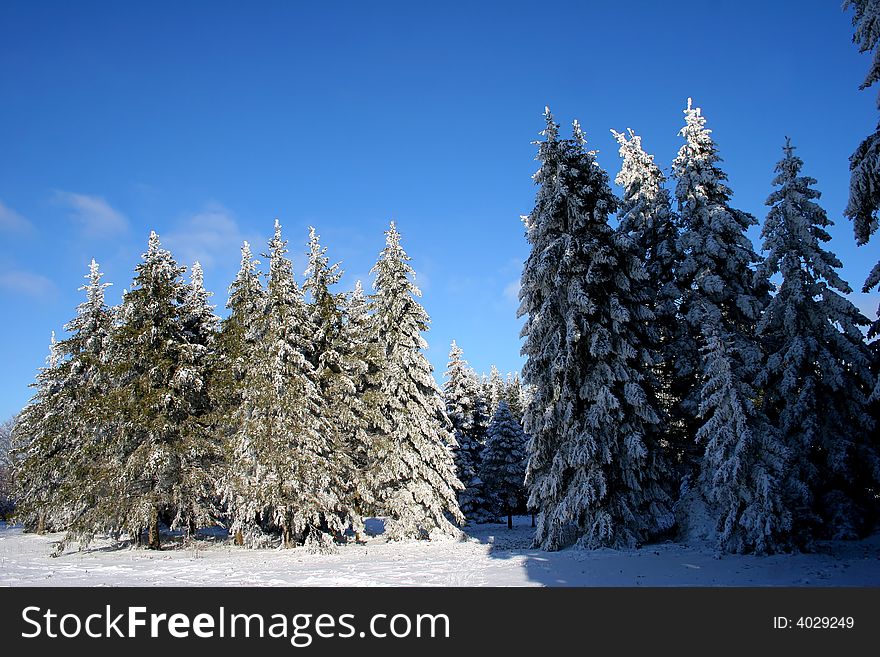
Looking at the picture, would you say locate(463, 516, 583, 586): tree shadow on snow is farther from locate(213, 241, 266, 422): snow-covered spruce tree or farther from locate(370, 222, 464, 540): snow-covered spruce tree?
locate(213, 241, 266, 422): snow-covered spruce tree

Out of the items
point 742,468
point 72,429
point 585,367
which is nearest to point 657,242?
point 585,367

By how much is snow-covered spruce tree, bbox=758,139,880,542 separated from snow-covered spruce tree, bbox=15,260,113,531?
28.2 m

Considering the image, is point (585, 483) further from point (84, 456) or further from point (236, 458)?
point (84, 456)

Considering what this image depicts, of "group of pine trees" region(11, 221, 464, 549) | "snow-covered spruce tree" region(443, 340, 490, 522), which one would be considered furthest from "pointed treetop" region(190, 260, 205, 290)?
"snow-covered spruce tree" region(443, 340, 490, 522)

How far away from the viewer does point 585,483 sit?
2038 cm

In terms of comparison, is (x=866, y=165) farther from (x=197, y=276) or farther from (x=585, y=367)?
(x=197, y=276)

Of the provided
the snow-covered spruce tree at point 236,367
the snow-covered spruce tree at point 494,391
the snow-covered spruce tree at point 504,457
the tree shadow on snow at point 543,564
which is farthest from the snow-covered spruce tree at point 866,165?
the snow-covered spruce tree at point 494,391

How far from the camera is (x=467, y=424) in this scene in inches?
1820

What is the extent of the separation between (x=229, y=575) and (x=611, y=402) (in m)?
14.4

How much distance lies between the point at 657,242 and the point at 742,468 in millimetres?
11729

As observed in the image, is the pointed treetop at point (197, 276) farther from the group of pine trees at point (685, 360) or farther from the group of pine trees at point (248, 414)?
the group of pine trees at point (685, 360)

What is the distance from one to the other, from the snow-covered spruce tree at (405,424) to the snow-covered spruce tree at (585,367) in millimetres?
6621

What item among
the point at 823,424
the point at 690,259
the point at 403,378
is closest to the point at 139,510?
the point at 403,378

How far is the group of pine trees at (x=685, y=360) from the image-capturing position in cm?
2041
